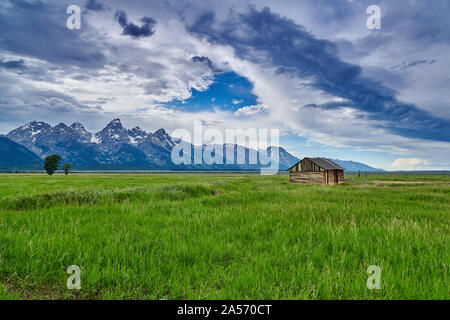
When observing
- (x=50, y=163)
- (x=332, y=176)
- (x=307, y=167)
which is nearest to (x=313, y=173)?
(x=307, y=167)

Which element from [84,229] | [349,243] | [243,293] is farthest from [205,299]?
[84,229]

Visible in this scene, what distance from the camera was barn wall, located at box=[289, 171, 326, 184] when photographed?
40322 mm

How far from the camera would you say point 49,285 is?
9.68 ft

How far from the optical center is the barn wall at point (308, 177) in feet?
132

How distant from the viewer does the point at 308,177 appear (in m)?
42.0

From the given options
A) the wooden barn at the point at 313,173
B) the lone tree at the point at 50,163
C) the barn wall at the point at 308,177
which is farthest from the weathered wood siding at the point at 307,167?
the lone tree at the point at 50,163

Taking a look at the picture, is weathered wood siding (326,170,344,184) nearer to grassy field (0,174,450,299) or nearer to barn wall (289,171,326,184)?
barn wall (289,171,326,184)

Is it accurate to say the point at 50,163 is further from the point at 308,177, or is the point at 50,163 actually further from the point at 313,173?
the point at 313,173

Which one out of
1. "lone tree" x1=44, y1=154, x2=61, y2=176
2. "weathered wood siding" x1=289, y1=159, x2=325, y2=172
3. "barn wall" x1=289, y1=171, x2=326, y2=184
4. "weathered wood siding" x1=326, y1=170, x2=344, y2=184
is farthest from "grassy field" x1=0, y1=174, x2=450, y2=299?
"lone tree" x1=44, y1=154, x2=61, y2=176

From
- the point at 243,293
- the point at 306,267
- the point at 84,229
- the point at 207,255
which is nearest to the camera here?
the point at 243,293
